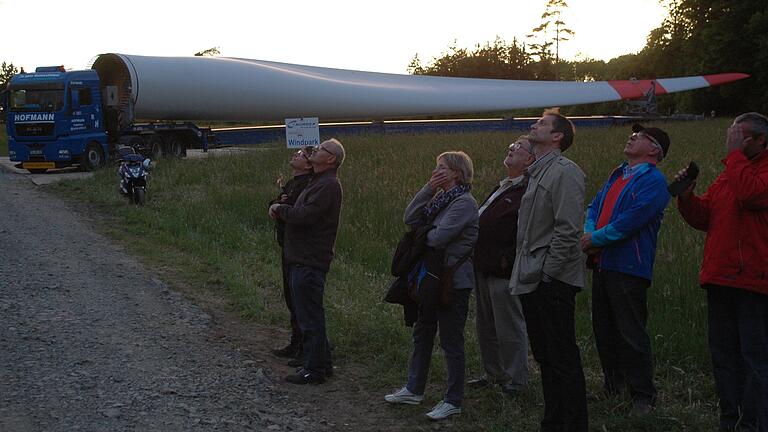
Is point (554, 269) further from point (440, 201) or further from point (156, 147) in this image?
point (156, 147)

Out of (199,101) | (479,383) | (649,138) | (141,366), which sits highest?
(199,101)

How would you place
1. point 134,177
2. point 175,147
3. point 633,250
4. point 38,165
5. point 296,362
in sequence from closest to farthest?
point 633,250
point 296,362
point 134,177
point 38,165
point 175,147

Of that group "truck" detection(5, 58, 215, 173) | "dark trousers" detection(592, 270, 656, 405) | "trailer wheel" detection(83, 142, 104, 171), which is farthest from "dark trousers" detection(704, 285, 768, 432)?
"trailer wheel" detection(83, 142, 104, 171)

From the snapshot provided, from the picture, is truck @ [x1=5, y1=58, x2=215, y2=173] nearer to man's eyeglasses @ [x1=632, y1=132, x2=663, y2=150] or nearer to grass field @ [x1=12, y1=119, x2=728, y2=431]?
grass field @ [x1=12, y1=119, x2=728, y2=431]

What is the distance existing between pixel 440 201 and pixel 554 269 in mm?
1015

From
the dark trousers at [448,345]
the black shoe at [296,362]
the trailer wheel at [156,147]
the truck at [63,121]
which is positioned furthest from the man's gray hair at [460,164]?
the trailer wheel at [156,147]

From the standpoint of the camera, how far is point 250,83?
1083 inches

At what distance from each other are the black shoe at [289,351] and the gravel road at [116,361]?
321mm

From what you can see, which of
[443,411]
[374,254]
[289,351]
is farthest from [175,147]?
[443,411]

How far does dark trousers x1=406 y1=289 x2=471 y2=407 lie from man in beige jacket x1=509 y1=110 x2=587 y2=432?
63 centimetres

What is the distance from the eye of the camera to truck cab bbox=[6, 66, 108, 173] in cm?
2262

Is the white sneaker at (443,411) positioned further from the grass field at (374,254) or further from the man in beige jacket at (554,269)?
the man in beige jacket at (554,269)

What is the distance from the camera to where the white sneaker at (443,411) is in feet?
16.9

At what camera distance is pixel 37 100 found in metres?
23.0
